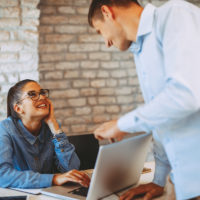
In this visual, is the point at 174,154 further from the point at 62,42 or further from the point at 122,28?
the point at 62,42

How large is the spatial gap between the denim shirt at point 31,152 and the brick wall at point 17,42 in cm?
72

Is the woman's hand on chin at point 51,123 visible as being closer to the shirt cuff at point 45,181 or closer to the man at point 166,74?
the shirt cuff at point 45,181

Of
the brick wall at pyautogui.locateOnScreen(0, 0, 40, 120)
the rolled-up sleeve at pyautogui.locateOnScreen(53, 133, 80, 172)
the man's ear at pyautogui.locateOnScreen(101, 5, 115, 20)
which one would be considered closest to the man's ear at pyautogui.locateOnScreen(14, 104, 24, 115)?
the rolled-up sleeve at pyautogui.locateOnScreen(53, 133, 80, 172)

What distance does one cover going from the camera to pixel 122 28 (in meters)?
1.06

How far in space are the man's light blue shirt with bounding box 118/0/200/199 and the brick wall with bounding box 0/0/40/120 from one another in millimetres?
1496

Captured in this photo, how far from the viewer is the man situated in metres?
0.81

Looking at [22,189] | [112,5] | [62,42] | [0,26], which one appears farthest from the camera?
[62,42]

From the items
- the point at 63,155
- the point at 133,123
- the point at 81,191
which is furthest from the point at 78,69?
the point at 133,123

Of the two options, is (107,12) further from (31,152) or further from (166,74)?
(31,152)

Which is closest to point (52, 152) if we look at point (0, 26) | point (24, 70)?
point (24, 70)

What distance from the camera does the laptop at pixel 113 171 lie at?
1.02m

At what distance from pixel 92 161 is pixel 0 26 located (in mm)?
1301

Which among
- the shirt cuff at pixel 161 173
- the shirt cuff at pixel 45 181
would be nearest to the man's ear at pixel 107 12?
the shirt cuff at pixel 161 173

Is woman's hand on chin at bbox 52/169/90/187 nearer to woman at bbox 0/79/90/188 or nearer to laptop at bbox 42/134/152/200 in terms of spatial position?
laptop at bbox 42/134/152/200
